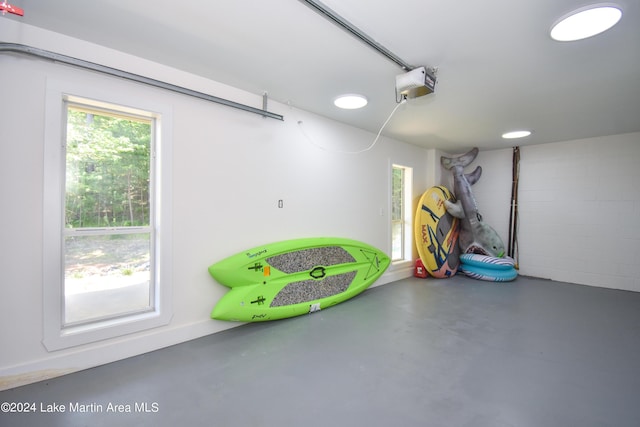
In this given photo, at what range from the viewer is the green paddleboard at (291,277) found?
8.36 ft

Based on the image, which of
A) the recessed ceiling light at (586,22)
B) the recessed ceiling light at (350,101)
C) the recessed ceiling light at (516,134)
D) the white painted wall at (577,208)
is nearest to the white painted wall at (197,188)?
the recessed ceiling light at (350,101)

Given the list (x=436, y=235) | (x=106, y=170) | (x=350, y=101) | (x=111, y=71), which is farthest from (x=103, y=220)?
(x=436, y=235)

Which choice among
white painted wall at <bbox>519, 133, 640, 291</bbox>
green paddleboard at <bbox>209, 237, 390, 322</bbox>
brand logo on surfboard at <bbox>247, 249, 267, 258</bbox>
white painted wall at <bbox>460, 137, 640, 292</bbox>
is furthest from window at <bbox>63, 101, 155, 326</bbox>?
white painted wall at <bbox>519, 133, 640, 291</bbox>

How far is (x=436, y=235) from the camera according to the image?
470 centimetres

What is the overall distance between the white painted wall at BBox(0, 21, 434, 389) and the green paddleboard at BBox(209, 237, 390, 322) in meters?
0.17

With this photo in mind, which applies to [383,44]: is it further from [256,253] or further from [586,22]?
→ [256,253]

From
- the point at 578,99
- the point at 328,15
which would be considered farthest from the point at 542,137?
the point at 328,15

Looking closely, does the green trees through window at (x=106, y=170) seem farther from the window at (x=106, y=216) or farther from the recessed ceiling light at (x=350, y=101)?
the recessed ceiling light at (x=350, y=101)

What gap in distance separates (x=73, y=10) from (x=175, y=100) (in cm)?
80

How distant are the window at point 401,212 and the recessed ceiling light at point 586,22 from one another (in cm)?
312

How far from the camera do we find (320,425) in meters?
1.47

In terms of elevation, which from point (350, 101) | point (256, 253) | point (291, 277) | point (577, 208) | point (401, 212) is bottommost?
point (291, 277)

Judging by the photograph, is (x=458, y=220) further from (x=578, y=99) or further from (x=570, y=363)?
(x=570, y=363)

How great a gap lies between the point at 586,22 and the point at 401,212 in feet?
11.7
